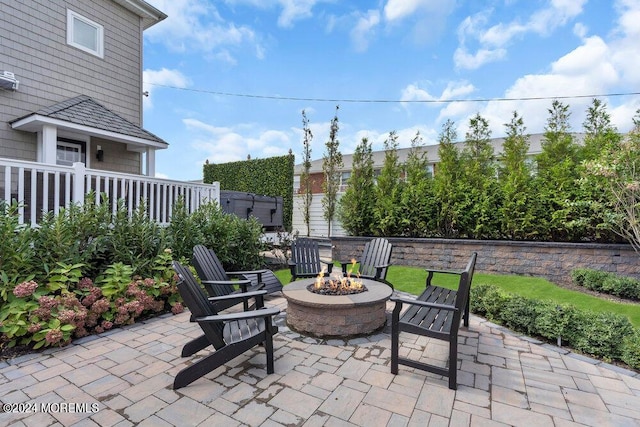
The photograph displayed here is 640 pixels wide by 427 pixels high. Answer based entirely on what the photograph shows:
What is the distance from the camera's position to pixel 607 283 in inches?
205

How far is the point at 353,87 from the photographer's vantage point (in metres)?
12.2

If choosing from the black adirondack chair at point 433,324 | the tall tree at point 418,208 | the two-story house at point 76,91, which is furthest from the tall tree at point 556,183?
the two-story house at point 76,91

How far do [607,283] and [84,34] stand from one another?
39.4 feet

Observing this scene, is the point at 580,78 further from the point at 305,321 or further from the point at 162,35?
the point at 162,35

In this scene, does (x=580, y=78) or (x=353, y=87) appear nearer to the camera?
(x=580, y=78)

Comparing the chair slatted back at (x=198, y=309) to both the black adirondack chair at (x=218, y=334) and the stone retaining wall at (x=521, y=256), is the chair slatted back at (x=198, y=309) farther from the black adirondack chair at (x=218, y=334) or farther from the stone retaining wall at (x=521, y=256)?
the stone retaining wall at (x=521, y=256)

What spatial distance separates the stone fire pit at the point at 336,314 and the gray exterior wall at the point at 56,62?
7018 millimetres

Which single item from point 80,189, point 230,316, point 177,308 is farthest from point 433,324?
point 80,189

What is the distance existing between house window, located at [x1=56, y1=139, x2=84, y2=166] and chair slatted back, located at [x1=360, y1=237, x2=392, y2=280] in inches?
267

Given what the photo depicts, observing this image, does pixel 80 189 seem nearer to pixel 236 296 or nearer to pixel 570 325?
pixel 236 296

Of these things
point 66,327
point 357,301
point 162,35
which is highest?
point 162,35

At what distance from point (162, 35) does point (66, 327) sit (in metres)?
9.63

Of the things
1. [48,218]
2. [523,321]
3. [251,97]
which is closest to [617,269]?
[523,321]

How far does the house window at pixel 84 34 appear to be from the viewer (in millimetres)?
6988
